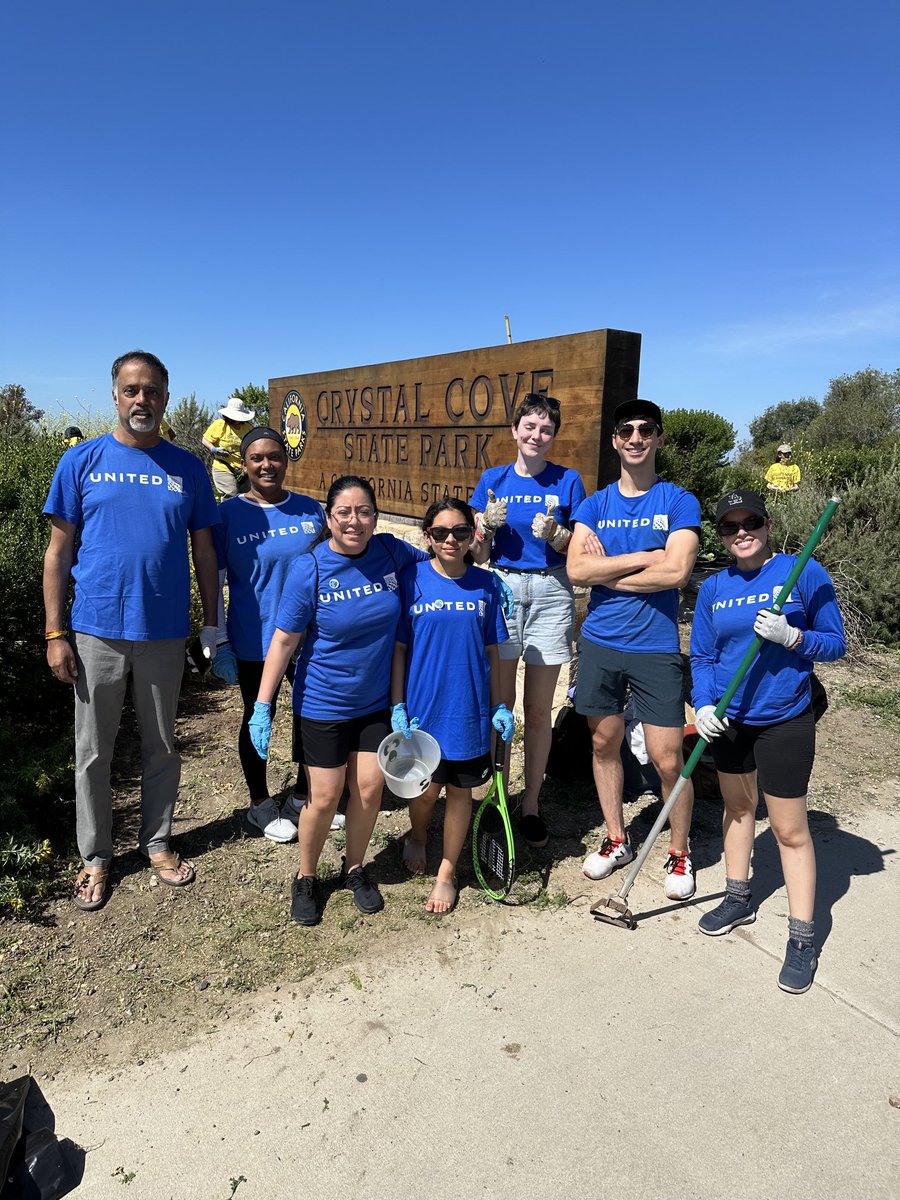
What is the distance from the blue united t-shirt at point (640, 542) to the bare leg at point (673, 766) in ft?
1.14

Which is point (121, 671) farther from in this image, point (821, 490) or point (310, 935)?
point (821, 490)

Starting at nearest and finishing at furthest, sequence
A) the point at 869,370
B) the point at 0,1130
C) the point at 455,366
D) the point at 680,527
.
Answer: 1. the point at 0,1130
2. the point at 680,527
3. the point at 455,366
4. the point at 869,370

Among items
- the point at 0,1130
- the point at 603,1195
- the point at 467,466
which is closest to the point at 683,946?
the point at 603,1195

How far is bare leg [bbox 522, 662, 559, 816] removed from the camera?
3580 mm

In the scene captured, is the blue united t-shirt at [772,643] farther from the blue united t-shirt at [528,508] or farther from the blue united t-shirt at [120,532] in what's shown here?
the blue united t-shirt at [120,532]

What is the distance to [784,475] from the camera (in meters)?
11.5

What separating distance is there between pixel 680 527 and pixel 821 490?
23.3 feet

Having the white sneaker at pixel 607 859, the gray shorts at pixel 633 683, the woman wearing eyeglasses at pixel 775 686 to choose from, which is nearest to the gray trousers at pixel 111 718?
the gray shorts at pixel 633 683

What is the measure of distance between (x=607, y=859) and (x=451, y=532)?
1.67 metres

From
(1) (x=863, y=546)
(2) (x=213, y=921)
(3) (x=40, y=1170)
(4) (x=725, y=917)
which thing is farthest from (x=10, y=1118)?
(1) (x=863, y=546)

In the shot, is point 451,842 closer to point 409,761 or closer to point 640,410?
point 409,761

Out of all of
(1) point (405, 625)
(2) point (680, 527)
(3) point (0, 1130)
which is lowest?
(3) point (0, 1130)

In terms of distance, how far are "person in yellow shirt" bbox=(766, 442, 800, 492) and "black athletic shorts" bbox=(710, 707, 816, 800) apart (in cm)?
876

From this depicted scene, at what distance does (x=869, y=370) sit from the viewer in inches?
1604
